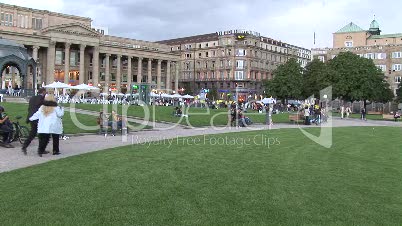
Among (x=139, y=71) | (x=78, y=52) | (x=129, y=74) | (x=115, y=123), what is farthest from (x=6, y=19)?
(x=115, y=123)

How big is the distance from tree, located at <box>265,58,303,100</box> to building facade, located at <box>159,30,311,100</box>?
24.1 meters

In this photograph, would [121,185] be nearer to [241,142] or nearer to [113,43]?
[241,142]

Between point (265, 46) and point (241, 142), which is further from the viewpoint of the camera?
point (265, 46)

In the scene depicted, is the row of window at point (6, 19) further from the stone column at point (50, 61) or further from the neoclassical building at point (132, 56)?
the stone column at point (50, 61)

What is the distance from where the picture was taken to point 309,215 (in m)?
7.54

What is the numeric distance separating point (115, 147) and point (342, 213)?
36.0 feet

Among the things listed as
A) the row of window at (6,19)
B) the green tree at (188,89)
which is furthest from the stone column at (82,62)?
the green tree at (188,89)

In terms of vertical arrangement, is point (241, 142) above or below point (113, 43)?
below

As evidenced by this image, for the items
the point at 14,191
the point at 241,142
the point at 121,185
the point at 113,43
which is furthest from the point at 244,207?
the point at 113,43

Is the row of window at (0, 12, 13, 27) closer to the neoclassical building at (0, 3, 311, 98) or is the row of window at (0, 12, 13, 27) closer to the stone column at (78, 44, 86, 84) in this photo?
the neoclassical building at (0, 3, 311, 98)

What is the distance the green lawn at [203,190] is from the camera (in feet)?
23.6

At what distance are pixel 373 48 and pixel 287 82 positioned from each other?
36630mm

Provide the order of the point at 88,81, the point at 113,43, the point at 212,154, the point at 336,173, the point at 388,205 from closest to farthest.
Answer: the point at 388,205 → the point at 336,173 → the point at 212,154 → the point at 88,81 → the point at 113,43

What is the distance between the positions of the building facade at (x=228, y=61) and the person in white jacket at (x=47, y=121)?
98063mm
